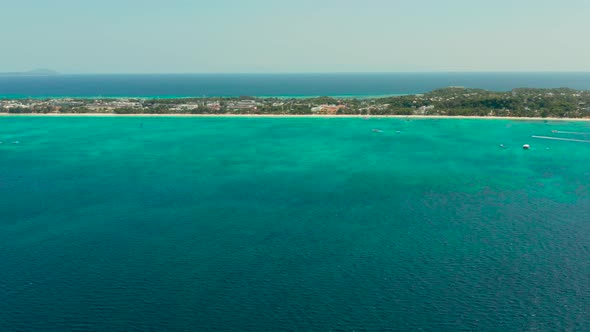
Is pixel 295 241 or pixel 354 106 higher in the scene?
pixel 354 106

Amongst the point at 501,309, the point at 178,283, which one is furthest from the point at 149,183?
the point at 501,309

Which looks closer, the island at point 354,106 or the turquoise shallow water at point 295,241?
the turquoise shallow water at point 295,241

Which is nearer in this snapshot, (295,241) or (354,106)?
(295,241)

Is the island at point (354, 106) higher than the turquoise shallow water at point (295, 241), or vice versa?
the island at point (354, 106)

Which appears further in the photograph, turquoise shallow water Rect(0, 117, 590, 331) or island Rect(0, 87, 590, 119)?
island Rect(0, 87, 590, 119)

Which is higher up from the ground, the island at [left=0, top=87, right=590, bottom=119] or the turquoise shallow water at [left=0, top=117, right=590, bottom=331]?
the island at [left=0, top=87, right=590, bottom=119]
